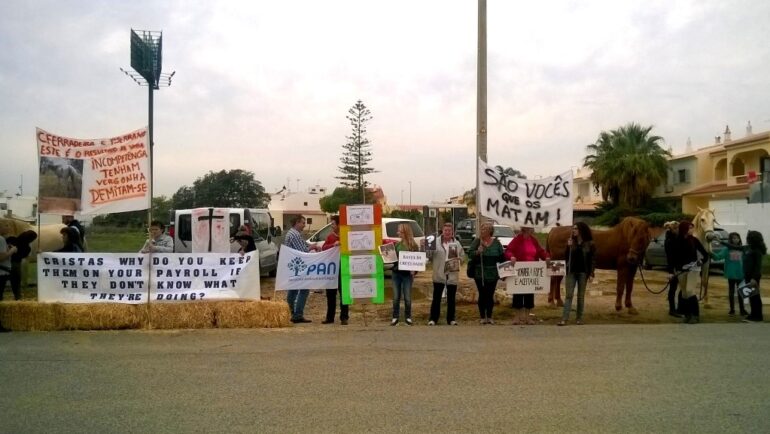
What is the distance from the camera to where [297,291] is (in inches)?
448

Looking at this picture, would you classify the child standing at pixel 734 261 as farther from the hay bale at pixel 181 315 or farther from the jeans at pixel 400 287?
the hay bale at pixel 181 315

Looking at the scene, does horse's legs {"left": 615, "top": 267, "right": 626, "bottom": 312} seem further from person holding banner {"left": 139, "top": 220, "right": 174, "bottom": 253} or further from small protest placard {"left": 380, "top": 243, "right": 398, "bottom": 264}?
person holding banner {"left": 139, "top": 220, "right": 174, "bottom": 253}

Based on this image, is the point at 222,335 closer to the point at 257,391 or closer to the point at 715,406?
the point at 257,391

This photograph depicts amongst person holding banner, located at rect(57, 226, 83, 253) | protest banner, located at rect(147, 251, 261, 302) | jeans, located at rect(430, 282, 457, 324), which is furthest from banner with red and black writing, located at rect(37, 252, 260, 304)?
jeans, located at rect(430, 282, 457, 324)

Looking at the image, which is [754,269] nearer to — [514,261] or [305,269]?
[514,261]

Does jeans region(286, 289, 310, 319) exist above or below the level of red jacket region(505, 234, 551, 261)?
below

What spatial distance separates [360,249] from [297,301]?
5.07 ft

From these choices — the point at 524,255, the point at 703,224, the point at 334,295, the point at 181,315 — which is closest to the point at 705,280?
the point at 703,224

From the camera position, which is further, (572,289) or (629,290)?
(629,290)

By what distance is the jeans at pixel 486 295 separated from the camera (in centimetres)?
1073

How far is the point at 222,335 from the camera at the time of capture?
9641 millimetres

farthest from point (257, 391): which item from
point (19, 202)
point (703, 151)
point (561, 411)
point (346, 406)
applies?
point (19, 202)

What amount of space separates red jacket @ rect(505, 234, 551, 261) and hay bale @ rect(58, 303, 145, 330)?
6.51 metres

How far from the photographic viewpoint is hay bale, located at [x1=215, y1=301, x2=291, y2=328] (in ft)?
33.5
